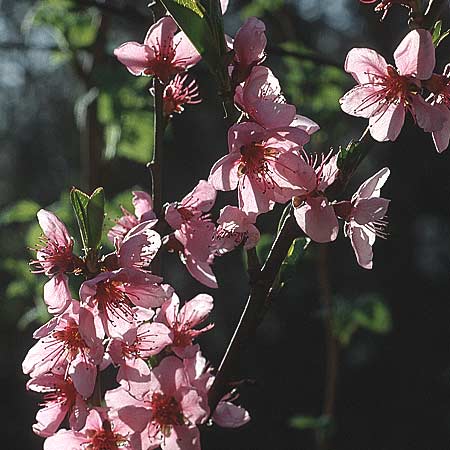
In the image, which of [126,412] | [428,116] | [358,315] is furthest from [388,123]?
[358,315]

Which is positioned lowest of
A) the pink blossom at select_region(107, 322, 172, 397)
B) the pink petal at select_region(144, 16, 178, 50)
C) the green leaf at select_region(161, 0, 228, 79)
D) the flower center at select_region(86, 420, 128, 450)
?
the flower center at select_region(86, 420, 128, 450)

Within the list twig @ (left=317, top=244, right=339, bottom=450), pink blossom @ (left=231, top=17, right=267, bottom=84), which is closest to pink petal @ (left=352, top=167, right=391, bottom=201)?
pink blossom @ (left=231, top=17, right=267, bottom=84)

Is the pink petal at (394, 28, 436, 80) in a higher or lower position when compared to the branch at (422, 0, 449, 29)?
lower

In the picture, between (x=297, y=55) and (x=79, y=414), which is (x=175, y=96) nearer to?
(x=79, y=414)

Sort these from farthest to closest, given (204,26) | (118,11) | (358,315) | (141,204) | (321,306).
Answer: (321,306), (358,315), (118,11), (141,204), (204,26)

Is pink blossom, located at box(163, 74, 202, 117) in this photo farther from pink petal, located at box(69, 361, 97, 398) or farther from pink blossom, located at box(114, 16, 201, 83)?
pink petal, located at box(69, 361, 97, 398)

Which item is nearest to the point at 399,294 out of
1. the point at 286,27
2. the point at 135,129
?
the point at 286,27

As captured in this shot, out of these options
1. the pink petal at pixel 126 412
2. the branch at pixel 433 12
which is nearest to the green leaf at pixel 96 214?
the pink petal at pixel 126 412
